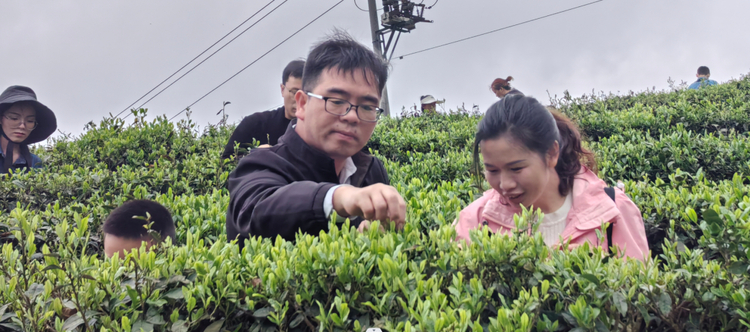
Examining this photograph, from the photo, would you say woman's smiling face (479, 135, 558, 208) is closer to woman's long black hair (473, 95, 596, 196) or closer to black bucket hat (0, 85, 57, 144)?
woman's long black hair (473, 95, 596, 196)

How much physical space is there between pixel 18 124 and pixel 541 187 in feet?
18.6

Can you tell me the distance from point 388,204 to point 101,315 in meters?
0.96

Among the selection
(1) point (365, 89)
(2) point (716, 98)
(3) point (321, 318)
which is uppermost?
(1) point (365, 89)

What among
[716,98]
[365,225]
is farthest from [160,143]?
[716,98]

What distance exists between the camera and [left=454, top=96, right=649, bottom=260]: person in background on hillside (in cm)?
255

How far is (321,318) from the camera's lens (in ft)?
5.15

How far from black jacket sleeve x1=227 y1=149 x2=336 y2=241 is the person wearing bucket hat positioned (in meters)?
4.56

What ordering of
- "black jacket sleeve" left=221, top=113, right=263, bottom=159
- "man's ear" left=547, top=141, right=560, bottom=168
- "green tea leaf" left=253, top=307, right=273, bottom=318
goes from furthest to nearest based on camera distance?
"black jacket sleeve" left=221, top=113, right=263, bottom=159 < "man's ear" left=547, top=141, right=560, bottom=168 < "green tea leaf" left=253, top=307, right=273, bottom=318

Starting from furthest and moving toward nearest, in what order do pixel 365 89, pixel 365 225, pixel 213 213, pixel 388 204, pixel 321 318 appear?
pixel 213 213 < pixel 365 89 < pixel 365 225 < pixel 388 204 < pixel 321 318

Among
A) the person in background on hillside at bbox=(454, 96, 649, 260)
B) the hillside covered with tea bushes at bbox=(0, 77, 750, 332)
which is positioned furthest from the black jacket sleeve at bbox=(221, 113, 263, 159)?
the hillside covered with tea bushes at bbox=(0, 77, 750, 332)

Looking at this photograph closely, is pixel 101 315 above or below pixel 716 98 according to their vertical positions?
above

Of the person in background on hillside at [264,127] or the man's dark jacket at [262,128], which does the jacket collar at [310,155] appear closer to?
the person in background on hillside at [264,127]

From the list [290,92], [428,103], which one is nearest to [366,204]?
[290,92]

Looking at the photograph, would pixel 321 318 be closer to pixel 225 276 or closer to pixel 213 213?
pixel 225 276
